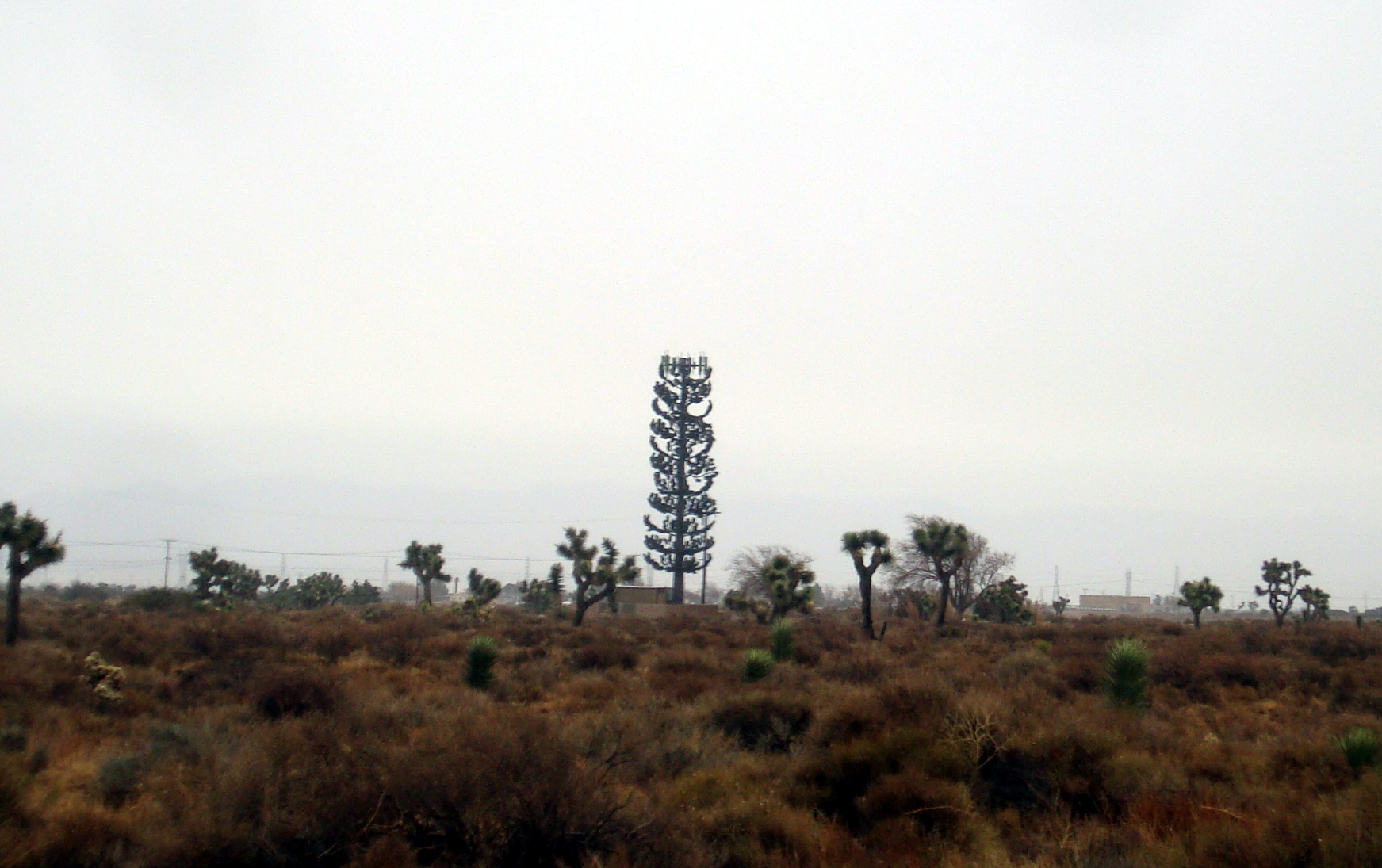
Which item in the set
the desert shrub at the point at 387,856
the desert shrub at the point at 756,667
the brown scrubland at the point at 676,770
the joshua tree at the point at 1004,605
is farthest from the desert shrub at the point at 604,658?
the joshua tree at the point at 1004,605

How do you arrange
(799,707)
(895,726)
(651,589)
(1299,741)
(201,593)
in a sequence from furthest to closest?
1. (651,589)
2. (201,593)
3. (799,707)
4. (1299,741)
5. (895,726)

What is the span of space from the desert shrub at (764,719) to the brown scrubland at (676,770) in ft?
0.15

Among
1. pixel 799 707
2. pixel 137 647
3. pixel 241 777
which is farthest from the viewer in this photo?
pixel 137 647

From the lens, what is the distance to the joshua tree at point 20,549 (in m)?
26.5

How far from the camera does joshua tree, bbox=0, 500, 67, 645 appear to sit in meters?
26.5

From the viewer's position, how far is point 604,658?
90.0ft

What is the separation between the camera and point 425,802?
870 cm

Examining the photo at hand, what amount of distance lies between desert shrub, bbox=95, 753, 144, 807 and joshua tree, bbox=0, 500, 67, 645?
18255mm

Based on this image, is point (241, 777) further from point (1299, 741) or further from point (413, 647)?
point (413, 647)

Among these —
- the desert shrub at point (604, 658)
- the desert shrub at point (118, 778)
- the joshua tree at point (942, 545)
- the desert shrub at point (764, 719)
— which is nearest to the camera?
the desert shrub at point (118, 778)

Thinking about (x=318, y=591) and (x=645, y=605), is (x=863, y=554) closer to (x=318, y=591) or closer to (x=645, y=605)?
(x=645, y=605)

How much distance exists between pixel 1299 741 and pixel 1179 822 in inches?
213

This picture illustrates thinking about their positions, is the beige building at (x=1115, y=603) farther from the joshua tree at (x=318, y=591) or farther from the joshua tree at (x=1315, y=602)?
the joshua tree at (x=318, y=591)

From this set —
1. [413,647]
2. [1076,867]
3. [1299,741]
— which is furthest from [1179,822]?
[413,647]
